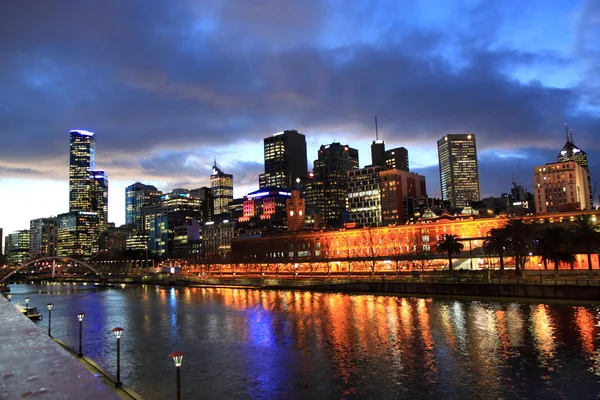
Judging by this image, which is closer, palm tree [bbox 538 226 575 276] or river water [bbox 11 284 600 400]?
river water [bbox 11 284 600 400]

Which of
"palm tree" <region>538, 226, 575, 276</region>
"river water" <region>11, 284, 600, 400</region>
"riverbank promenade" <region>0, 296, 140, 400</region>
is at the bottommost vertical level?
"river water" <region>11, 284, 600, 400</region>

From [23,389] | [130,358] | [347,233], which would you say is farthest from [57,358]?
[347,233]

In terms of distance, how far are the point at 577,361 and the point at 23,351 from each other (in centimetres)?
3591

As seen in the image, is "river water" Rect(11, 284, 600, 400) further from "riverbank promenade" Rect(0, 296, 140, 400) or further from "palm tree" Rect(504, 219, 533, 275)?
"palm tree" Rect(504, 219, 533, 275)

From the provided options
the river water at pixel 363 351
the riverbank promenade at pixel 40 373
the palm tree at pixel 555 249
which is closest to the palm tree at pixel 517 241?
the palm tree at pixel 555 249

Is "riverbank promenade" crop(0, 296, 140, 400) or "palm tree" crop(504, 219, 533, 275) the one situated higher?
"palm tree" crop(504, 219, 533, 275)

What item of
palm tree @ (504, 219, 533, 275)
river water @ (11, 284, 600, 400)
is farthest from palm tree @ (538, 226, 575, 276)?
river water @ (11, 284, 600, 400)

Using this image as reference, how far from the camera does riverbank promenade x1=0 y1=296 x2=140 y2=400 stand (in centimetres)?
1563

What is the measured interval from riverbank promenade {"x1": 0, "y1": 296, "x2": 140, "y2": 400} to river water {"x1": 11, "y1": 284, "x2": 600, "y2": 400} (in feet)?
32.0

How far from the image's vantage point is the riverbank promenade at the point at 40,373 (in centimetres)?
1563

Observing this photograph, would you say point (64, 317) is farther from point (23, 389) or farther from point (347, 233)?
point (347, 233)

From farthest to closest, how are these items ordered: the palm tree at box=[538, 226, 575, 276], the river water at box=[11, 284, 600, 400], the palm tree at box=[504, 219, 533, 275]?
the palm tree at box=[504, 219, 533, 275] → the palm tree at box=[538, 226, 575, 276] → the river water at box=[11, 284, 600, 400]

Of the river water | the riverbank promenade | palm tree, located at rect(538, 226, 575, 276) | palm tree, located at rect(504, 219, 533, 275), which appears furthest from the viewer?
palm tree, located at rect(504, 219, 533, 275)

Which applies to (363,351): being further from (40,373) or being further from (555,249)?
(555,249)
